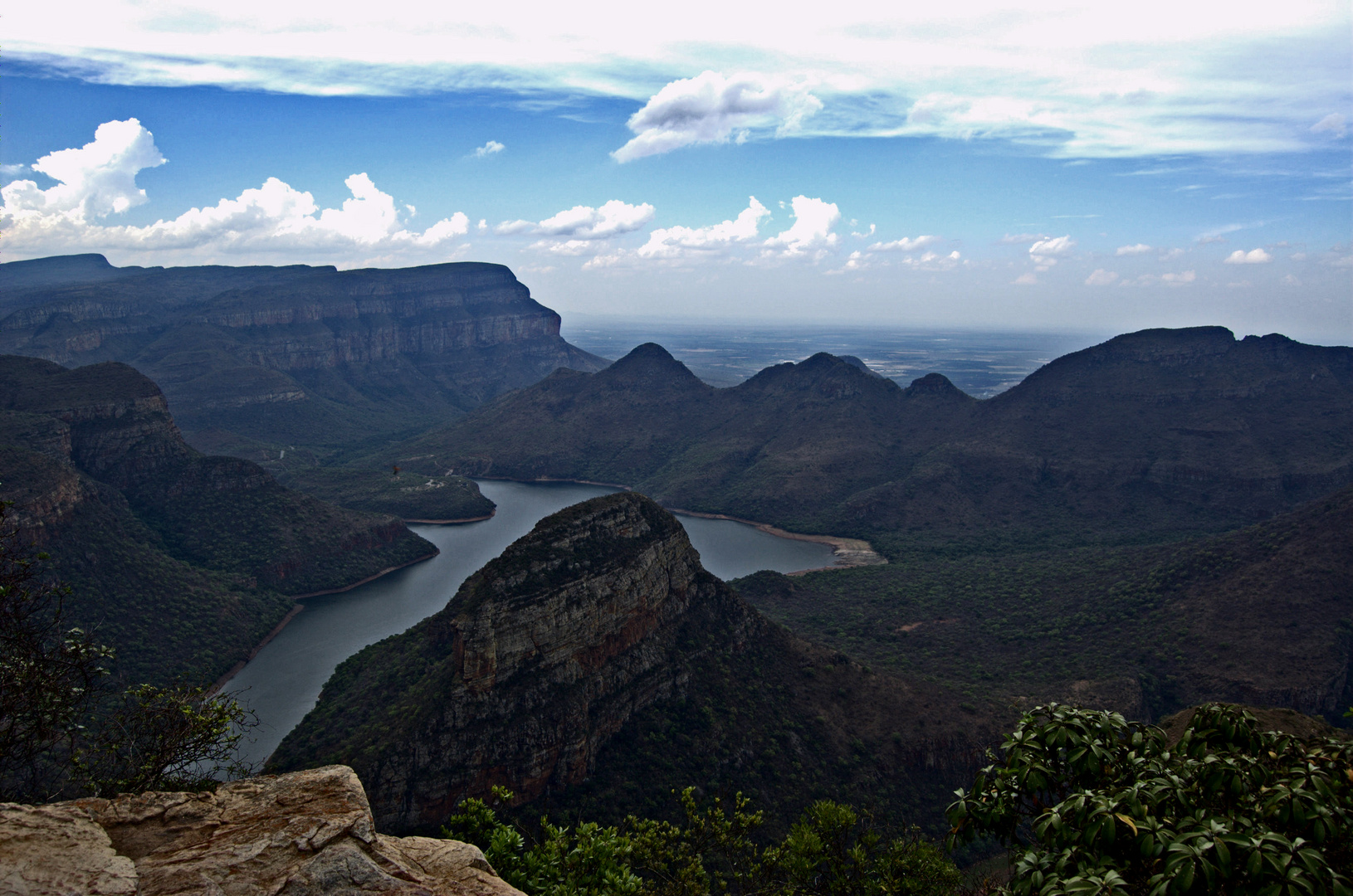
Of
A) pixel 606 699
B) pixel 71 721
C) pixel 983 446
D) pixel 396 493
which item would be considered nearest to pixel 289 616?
pixel 396 493

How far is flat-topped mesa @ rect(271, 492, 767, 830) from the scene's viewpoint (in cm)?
4122

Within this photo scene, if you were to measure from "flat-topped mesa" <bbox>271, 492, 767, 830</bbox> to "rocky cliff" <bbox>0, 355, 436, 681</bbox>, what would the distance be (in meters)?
23.1

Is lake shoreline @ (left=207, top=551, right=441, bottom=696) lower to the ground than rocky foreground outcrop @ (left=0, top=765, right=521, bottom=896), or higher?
lower

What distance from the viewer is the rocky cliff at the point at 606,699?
42.0 m

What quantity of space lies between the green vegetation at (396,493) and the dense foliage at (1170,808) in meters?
123

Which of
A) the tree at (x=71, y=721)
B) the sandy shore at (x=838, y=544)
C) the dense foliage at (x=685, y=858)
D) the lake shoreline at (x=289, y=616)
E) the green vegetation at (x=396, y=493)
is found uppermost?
the tree at (x=71, y=721)

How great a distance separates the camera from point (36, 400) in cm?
8731

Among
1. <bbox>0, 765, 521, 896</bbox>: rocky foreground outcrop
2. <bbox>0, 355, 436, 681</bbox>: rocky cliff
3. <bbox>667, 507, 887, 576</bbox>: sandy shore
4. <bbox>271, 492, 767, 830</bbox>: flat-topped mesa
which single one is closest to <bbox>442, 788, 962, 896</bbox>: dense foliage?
<bbox>0, 765, 521, 896</bbox>: rocky foreground outcrop

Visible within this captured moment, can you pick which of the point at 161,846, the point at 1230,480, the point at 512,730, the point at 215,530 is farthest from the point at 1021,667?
the point at 215,530

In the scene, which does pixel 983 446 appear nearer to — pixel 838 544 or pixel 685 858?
pixel 838 544

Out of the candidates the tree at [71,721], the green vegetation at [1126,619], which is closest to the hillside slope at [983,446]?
the green vegetation at [1126,619]

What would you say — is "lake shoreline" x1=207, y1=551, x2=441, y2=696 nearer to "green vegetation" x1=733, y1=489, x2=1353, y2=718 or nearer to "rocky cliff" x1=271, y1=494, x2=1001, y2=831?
"rocky cliff" x1=271, y1=494, x2=1001, y2=831

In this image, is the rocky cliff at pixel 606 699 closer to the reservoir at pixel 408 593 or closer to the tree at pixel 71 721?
the reservoir at pixel 408 593

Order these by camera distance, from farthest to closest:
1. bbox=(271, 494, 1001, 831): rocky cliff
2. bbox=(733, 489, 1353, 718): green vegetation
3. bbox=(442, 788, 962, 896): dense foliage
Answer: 1. bbox=(733, 489, 1353, 718): green vegetation
2. bbox=(271, 494, 1001, 831): rocky cliff
3. bbox=(442, 788, 962, 896): dense foliage
